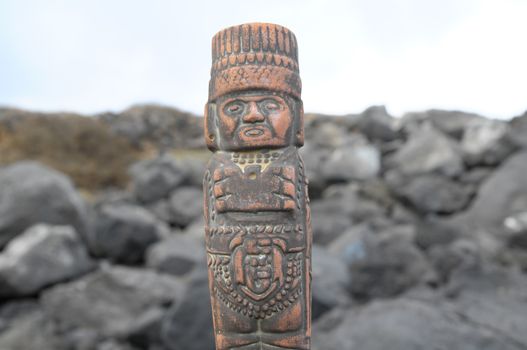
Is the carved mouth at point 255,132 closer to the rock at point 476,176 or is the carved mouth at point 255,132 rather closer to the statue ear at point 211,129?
the statue ear at point 211,129

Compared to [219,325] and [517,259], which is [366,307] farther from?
[517,259]

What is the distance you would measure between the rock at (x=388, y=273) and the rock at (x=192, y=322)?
2.17 m

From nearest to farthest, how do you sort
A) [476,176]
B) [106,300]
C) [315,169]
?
[106,300] < [476,176] < [315,169]

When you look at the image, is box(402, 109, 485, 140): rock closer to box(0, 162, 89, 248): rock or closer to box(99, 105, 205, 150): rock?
box(99, 105, 205, 150): rock

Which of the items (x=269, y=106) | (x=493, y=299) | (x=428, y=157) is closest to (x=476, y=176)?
(x=428, y=157)

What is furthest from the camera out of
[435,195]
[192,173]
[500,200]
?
[192,173]

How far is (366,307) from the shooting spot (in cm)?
506

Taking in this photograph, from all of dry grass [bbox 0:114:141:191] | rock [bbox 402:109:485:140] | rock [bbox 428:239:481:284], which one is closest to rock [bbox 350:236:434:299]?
rock [bbox 428:239:481:284]

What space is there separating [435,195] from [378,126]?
5.81 m

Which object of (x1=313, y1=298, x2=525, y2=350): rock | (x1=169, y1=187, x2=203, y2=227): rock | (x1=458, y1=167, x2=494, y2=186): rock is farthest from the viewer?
(x1=169, y1=187, x2=203, y2=227): rock

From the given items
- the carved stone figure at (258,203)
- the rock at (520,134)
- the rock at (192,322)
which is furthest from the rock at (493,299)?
the rock at (520,134)

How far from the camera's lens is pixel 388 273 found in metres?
6.13

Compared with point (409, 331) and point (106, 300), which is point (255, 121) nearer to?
point (409, 331)

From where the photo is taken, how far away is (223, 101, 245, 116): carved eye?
9.43 feet
